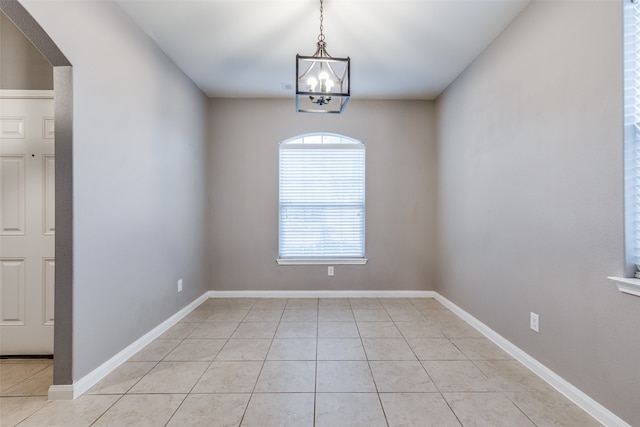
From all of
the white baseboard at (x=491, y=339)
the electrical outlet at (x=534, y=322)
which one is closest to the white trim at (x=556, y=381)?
the white baseboard at (x=491, y=339)

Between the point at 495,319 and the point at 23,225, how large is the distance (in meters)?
3.97

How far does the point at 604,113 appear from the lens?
1599 mm

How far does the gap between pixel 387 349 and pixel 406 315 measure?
94 centimetres

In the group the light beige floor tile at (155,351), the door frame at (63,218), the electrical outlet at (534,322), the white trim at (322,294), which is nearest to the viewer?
the door frame at (63,218)

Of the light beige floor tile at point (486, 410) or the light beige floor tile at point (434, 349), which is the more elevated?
the light beige floor tile at point (434, 349)

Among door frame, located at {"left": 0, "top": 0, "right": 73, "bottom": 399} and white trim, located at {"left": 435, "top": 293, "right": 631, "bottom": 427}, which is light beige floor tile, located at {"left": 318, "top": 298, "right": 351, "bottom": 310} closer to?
white trim, located at {"left": 435, "top": 293, "right": 631, "bottom": 427}

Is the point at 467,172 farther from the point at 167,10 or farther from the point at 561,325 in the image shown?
the point at 167,10

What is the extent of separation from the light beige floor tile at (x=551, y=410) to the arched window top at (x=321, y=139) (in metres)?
3.19

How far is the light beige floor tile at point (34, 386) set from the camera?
185cm

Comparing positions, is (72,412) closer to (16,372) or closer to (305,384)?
(16,372)

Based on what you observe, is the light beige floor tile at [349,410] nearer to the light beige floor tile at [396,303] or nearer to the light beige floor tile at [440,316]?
the light beige floor tile at [440,316]

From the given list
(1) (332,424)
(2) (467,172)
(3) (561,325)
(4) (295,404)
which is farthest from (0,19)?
(3) (561,325)

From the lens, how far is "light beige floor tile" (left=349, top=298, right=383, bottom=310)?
361 cm

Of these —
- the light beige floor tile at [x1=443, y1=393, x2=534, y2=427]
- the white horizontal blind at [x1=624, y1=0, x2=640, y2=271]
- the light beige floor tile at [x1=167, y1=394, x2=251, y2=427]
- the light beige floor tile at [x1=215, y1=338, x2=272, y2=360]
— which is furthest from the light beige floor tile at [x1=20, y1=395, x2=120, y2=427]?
the white horizontal blind at [x1=624, y1=0, x2=640, y2=271]
